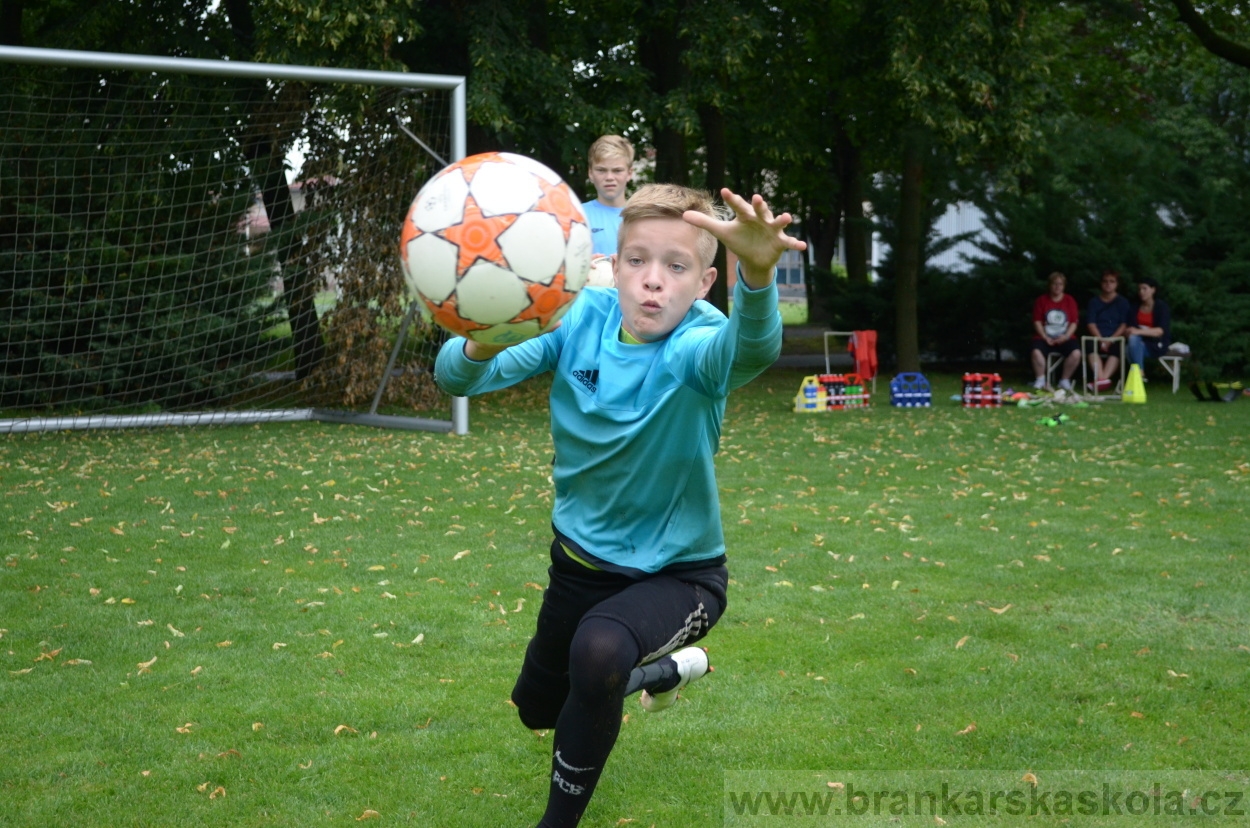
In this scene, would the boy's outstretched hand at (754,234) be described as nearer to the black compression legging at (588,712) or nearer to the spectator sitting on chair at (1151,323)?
the black compression legging at (588,712)

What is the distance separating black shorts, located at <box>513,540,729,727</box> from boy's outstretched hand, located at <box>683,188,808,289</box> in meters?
0.94

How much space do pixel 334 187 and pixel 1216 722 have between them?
1146 cm

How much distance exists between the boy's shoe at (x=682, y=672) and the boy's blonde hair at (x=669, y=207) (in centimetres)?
134

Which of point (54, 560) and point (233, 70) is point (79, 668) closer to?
point (54, 560)

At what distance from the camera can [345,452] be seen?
37.2 ft

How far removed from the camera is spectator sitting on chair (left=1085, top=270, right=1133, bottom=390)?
17.7 meters

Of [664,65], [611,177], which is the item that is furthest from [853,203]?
[611,177]

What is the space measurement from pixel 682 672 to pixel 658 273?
139 cm

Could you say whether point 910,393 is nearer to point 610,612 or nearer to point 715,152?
point 715,152

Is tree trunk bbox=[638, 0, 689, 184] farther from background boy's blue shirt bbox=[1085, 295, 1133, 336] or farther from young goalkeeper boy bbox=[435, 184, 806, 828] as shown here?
young goalkeeper boy bbox=[435, 184, 806, 828]

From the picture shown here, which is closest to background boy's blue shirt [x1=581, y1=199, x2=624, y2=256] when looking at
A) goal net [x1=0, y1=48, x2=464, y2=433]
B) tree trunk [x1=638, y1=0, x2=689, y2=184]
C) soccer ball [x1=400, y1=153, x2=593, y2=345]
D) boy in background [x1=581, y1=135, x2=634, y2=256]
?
boy in background [x1=581, y1=135, x2=634, y2=256]

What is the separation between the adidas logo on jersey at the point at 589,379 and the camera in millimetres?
3529

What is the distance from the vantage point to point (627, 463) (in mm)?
3457

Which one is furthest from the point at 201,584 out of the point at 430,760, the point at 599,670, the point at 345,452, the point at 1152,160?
the point at 1152,160
